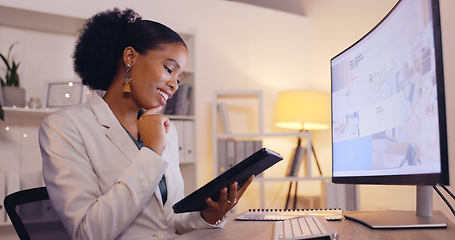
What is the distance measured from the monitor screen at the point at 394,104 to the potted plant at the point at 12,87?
215cm

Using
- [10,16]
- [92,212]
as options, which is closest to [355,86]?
[92,212]

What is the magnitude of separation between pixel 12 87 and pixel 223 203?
2200mm

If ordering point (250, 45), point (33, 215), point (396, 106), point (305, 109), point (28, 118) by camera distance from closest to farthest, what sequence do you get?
point (396, 106) < point (33, 215) < point (28, 118) < point (305, 109) < point (250, 45)

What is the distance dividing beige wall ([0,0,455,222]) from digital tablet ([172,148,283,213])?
2232 mm

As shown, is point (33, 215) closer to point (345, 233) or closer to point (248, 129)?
point (345, 233)

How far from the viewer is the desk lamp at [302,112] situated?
11.1 feet

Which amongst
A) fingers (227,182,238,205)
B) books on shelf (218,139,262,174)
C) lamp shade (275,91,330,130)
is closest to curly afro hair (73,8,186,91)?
fingers (227,182,238,205)

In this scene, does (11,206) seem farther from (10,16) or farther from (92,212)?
(10,16)

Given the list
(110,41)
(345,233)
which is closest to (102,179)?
(110,41)

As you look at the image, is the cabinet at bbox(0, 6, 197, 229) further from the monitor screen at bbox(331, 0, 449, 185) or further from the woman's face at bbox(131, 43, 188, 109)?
the monitor screen at bbox(331, 0, 449, 185)

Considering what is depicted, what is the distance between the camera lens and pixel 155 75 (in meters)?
1.28

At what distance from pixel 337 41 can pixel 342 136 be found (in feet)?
8.03

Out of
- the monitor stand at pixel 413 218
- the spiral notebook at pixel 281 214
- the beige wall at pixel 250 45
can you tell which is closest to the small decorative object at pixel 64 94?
the beige wall at pixel 250 45

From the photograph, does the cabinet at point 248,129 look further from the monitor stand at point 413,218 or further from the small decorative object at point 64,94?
the monitor stand at point 413,218
